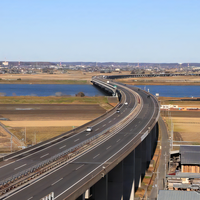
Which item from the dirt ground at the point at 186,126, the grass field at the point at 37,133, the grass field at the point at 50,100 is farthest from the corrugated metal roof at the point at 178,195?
the grass field at the point at 50,100

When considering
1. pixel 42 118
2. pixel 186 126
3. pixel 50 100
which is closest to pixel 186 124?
pixel 186 126

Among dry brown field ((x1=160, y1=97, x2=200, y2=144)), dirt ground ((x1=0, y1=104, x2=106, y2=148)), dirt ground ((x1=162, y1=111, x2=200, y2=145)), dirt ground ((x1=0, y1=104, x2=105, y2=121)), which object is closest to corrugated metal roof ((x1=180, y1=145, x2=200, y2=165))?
dirt ground ((x1=162, y1=111, x2=200, y2=145))

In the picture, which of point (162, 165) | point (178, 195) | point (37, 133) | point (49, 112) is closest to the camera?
point (178, 195)

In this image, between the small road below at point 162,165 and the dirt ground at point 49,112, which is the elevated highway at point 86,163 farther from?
the dirt ground at point 49,112

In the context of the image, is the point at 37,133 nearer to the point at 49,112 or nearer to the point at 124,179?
the point at 49,112

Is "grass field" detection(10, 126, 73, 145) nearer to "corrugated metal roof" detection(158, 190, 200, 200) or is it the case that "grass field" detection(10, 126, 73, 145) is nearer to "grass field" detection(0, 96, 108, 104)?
"corrugated metal roof" detection(158, 190, 200, 200)

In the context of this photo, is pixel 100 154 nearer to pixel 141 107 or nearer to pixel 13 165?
pixel 13 165

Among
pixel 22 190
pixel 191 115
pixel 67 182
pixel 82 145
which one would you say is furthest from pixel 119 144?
pixel 191 115

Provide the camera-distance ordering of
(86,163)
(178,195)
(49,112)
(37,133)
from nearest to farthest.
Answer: (178,195), (86,163), (37,133), (49,112)
